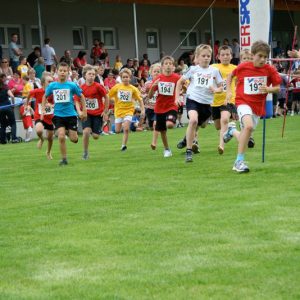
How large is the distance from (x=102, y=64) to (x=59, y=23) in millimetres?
5117

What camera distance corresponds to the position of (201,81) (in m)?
15.5

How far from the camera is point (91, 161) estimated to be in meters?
16.8

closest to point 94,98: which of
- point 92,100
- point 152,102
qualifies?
point 92,100

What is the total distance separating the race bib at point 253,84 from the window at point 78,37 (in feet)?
86.0

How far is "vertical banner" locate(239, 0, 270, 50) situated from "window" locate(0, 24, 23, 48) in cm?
1294

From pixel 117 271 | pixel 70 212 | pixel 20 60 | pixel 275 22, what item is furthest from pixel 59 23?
pixel 117 271

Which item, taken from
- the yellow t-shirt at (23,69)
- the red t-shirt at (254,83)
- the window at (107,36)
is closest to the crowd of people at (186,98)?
the red t-shirt at (254,83)

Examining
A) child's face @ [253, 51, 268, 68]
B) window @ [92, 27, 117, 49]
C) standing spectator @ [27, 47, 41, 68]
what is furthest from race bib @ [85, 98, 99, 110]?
window @ [92, 27, 117, 49]

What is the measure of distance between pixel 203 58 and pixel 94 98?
3.13 metres

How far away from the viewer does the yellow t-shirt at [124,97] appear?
1936 centimetres

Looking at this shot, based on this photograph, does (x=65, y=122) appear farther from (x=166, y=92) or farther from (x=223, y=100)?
(x=223, y=100)

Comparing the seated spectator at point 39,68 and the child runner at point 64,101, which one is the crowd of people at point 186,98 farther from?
the seated spectator at point 39,68

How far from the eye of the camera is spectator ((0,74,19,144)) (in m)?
26.8

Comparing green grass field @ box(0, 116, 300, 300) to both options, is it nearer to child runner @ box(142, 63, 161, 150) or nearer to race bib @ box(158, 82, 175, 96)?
race bib @ box(158, 82, 175, 96)
